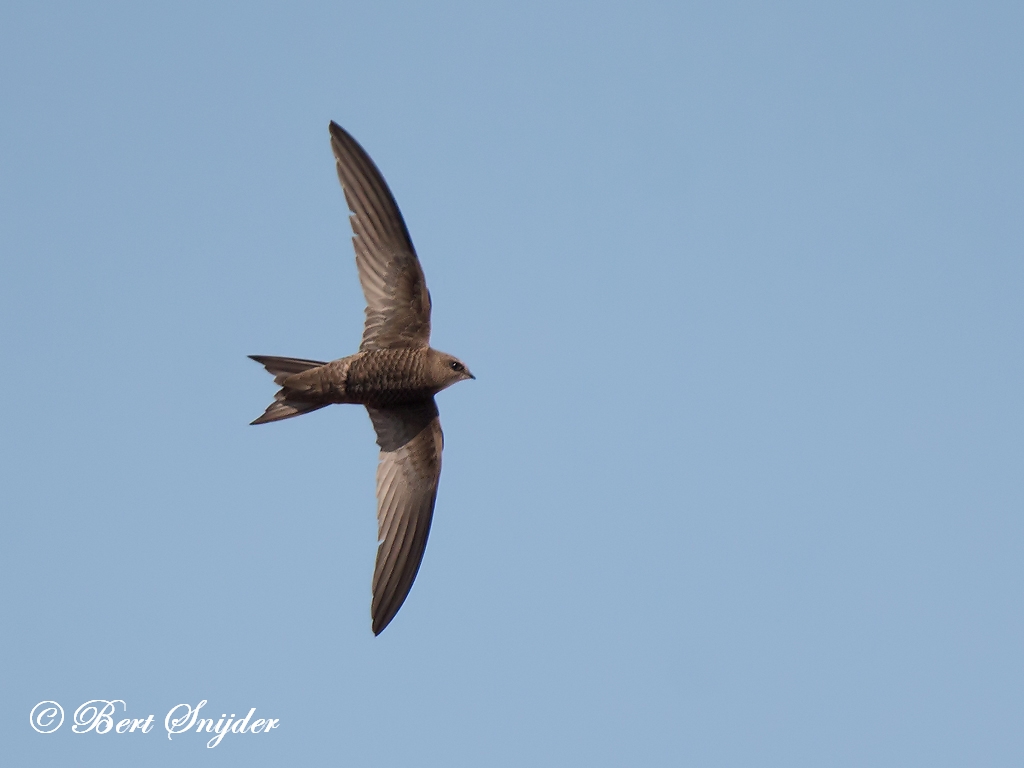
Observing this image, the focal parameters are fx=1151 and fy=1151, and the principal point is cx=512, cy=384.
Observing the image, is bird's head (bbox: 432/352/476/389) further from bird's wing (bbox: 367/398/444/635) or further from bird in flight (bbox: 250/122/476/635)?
bird's wing (bbox: 367/398/444/635)

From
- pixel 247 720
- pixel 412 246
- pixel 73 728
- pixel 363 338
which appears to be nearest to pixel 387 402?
pixel 363 338

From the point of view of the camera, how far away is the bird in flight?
7305 mm

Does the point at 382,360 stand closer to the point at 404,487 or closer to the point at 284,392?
the point at 284,392

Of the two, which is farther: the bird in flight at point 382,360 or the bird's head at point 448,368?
the bird's head at point 448,368

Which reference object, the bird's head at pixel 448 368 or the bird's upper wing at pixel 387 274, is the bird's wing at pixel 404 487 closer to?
the bird's head at pixel 448 368

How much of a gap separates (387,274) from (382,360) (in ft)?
1.86

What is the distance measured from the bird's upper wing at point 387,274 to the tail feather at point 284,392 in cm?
45

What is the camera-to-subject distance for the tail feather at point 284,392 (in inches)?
286

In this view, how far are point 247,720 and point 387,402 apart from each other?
Answer: 8.21ft

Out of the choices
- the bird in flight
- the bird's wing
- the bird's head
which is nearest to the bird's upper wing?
the bird in flight

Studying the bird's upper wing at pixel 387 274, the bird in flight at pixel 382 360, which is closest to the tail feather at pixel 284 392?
the bird in flight at pixel 382 360

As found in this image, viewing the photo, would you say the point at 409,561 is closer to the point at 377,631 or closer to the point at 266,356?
the point at 377,631

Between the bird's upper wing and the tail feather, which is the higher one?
the bird's upper wing

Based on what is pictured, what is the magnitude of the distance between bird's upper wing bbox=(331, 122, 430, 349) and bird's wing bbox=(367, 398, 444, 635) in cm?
58
